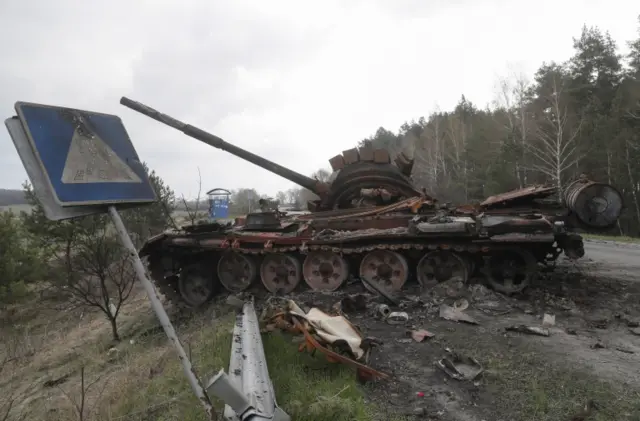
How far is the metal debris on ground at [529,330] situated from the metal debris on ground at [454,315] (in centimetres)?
46

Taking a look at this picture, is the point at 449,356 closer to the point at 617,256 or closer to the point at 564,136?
the point at 617,256

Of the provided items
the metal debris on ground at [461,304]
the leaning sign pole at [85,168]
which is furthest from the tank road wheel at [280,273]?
the leaning sign pole at [85,168]

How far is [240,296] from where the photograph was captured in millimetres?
8578

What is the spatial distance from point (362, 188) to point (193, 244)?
359 centimetres

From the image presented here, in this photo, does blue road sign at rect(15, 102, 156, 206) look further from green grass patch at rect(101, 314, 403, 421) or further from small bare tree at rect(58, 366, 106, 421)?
green grass patch at rect(101, 314, 403, 421)

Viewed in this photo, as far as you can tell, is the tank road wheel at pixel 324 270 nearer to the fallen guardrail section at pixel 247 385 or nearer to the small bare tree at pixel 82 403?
the fallen guardrail section at pixel 247 385

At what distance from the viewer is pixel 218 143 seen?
33.1 feet

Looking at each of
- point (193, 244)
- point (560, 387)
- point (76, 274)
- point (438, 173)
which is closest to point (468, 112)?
point (438, 173)

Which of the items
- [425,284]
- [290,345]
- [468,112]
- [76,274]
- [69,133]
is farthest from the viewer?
[468,112]

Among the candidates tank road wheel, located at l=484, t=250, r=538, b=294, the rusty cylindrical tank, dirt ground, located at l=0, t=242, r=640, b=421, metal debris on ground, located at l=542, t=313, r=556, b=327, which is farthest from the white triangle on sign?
the rusty cylindrical tank

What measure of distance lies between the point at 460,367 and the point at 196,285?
6.59 metres

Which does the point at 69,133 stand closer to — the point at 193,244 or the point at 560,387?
the point at 560,387

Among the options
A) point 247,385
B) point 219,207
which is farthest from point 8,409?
point 219,207

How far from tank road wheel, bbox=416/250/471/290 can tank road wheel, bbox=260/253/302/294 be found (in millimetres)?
2319
